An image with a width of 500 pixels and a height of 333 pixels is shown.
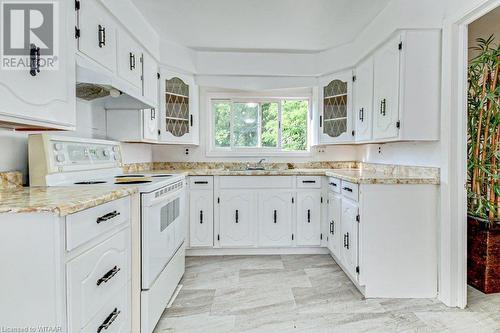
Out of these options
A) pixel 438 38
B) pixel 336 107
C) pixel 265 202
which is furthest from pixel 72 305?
pixel 336 107

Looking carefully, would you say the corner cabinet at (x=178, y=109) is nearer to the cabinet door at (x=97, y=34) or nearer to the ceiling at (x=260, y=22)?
the ceiling at (x=260, y=22)

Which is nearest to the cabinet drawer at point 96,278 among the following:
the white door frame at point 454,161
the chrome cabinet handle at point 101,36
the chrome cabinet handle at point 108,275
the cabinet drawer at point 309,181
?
the chrome cabinet handle at point 108,275

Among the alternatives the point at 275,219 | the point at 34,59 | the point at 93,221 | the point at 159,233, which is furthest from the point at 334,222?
the point at 34,59

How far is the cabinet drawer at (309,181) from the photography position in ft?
10.6

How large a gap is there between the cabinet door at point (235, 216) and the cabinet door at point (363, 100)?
4.43ft

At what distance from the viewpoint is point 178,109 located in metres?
3.33

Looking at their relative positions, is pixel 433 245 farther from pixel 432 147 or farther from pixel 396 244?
→ pixel 432 147

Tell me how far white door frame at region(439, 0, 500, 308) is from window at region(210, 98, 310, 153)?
1.90 m

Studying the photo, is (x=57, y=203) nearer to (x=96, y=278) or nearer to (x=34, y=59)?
(x=96, y=278)

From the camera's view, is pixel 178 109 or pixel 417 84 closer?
pixel 417 84

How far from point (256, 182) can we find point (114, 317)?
2.06 metres

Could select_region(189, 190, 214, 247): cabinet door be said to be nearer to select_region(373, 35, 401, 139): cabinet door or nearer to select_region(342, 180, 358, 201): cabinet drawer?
select_region(342, 180, 358, 201): cabinet drawer

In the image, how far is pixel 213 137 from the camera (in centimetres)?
386
